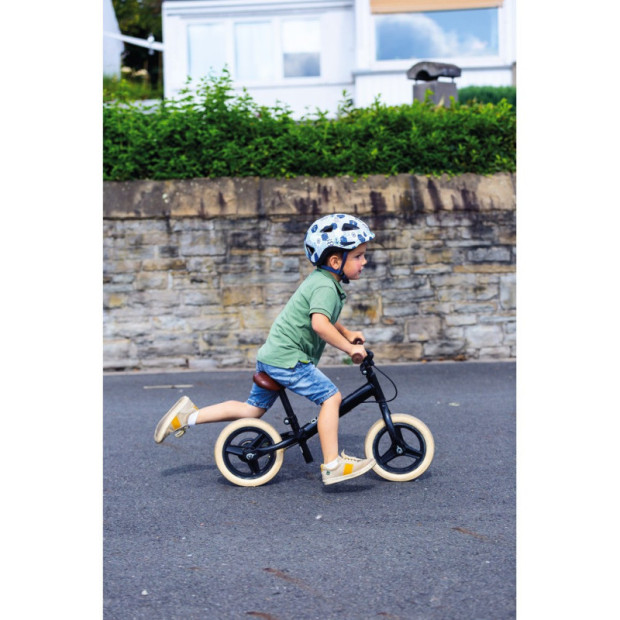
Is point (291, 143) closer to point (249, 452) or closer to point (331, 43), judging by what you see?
point (249, 452)

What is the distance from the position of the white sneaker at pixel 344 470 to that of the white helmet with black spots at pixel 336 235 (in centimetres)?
113

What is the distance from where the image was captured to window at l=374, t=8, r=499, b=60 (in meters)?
19.9

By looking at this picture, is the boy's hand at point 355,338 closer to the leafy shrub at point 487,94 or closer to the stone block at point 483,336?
the stone block at point 483,336

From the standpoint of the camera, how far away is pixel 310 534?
4.07 m

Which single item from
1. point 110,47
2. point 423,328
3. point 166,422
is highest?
point 110,47

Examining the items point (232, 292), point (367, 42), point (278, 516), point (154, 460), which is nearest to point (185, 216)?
point (232, 292)

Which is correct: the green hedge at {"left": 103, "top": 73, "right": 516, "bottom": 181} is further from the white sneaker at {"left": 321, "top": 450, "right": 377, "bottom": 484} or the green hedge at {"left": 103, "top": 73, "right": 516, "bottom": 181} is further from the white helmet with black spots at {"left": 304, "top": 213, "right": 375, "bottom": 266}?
the white sneaker at {"left": 321, "top": 450, "right": 377, "bottom": 484}

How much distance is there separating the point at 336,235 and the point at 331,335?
0.57 metres

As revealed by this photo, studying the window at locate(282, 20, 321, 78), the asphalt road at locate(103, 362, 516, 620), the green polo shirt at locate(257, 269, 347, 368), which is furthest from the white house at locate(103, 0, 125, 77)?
the green polo shirt at locate(257, 269, 347, 368)

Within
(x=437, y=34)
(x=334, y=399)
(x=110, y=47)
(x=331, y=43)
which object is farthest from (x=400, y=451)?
(x=110, y=47)

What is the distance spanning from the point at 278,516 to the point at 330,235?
5.09 feet

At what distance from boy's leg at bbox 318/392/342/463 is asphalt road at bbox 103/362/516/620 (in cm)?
26

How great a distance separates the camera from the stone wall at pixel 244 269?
9492mm

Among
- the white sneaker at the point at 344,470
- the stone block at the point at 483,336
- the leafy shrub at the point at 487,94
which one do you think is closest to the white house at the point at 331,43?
the leafy shrub at the point at 487,94
